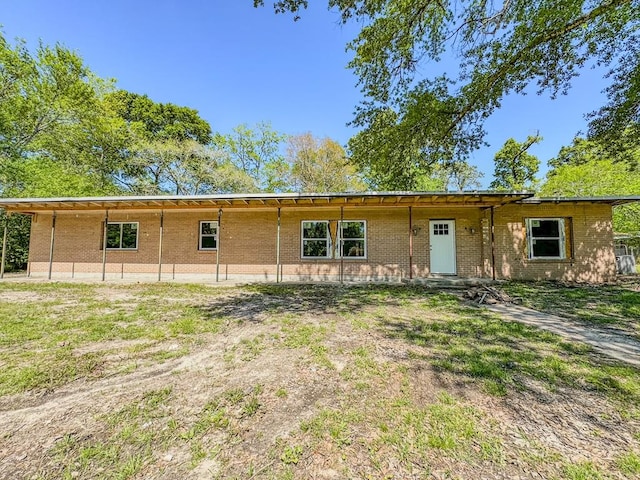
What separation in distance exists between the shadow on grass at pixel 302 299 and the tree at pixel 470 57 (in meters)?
4.47

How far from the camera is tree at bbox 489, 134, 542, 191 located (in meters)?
22.5

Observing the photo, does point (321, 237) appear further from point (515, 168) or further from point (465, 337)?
point (515, 168)

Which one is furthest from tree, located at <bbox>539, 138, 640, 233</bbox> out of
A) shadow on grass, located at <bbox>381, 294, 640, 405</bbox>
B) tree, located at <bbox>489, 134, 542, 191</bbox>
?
shadow on grass, located at <bbox>381, 294, 640, 405</bbox>

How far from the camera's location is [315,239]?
36.6ft

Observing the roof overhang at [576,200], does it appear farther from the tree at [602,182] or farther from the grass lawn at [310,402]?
the grass lawn at [310,402]

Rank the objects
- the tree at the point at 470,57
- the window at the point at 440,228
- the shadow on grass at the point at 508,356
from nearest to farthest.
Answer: the shadow on grass at the point at 508,356 < the tree at the point at 470,57 < the window at the point at 440,228

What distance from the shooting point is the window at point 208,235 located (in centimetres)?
1146

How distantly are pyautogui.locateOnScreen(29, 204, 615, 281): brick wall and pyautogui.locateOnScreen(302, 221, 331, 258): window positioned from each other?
0.23 m

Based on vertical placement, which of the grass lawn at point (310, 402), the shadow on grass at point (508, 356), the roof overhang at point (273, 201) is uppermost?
the roof overhang at point (273, 201)

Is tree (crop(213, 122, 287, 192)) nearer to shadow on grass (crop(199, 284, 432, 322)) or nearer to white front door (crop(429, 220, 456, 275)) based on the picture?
white front door (crop(429, 220, 456, 275))

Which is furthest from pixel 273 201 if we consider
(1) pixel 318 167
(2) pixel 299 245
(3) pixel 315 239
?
(1) pixel 318 167

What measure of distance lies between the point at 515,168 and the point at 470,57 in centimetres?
1834

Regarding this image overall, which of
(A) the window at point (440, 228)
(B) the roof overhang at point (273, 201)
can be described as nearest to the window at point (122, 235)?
(B) the roof overhang at point (273, 201)

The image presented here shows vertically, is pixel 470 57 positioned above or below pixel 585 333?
above
